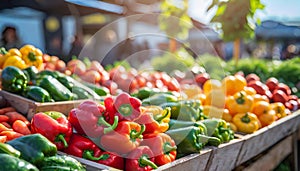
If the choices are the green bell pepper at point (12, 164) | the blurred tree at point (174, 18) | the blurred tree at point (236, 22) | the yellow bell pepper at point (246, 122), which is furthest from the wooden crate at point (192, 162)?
the blurred tree at point (174, 18)

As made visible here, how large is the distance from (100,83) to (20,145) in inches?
94.6

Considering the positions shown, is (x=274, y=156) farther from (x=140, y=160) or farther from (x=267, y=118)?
(x=140, y=160)

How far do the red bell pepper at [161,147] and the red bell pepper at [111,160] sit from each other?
0.17m

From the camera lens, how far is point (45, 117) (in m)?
2.04

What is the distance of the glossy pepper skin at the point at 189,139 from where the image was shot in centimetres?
224

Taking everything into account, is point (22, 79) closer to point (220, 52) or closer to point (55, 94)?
point (55, 94)

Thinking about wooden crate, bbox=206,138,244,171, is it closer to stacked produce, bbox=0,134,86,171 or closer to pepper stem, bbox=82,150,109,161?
pepper stem, bbox=82,150,109,161

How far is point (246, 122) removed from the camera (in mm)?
3199

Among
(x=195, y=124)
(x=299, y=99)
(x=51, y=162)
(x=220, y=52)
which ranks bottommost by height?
(x=220, y=52)

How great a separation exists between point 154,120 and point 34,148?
2.53 ft

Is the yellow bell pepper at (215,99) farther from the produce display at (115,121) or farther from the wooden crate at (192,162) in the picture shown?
the wooden crate at (192,162)

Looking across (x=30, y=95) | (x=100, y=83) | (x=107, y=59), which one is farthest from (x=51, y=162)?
(x=107, y=59)

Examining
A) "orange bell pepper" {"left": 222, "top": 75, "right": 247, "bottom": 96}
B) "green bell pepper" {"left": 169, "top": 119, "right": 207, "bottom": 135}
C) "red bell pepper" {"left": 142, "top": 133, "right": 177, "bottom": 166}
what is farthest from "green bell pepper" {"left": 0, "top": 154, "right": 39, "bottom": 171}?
"orange bell pepper" {"left": 222, "top": 75, "right": 247, "bottom": 96}

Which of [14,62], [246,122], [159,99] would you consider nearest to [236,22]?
[246,122]
